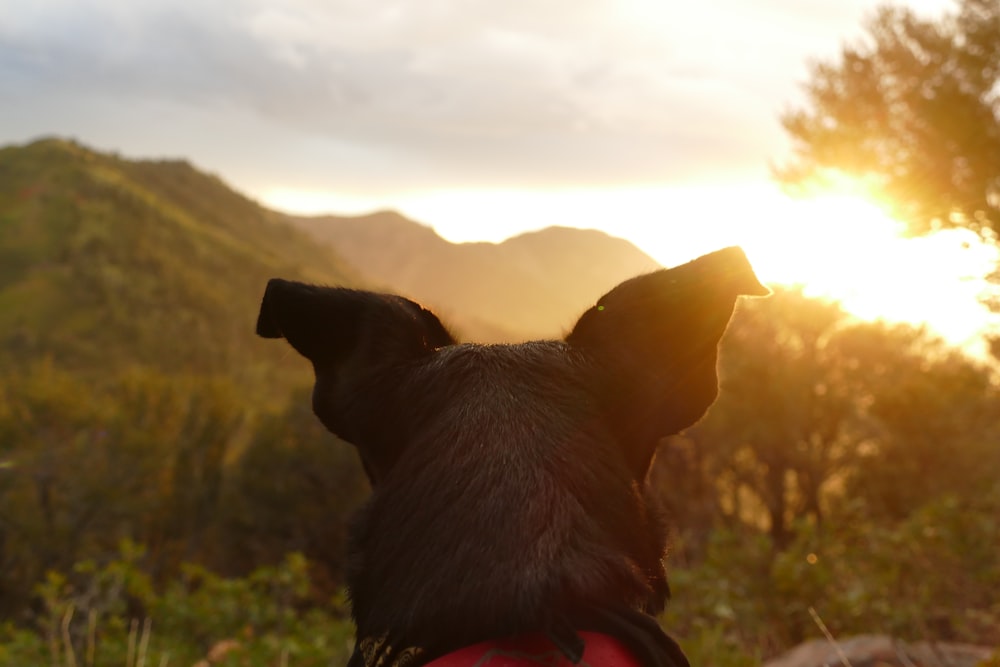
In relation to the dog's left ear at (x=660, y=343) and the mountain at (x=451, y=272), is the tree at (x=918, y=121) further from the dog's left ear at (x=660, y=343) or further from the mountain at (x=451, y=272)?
the mountain at (x=451, y=272)

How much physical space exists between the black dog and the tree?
133 inches

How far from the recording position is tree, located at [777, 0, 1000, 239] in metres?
7.82

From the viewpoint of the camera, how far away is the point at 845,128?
12.6 m

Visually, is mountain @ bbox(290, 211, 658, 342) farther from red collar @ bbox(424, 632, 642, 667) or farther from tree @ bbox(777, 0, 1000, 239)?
red collar @ bbox(424, 632, 642, 667)

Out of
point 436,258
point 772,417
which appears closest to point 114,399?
point 772,417

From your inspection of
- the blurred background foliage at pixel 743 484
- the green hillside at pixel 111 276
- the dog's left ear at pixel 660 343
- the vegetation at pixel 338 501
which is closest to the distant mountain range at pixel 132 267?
the green hillside at pixel 111 276

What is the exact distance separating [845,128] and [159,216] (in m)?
85.6

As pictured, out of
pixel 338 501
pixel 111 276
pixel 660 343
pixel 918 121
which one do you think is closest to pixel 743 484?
pixel 918 121

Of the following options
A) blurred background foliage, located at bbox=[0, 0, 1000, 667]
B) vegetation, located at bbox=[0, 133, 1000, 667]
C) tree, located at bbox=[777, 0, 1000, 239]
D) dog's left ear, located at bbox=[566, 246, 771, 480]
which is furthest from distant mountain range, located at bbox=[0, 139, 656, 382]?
dog's left ear, located at bbox=[566, 246, 771, 480]

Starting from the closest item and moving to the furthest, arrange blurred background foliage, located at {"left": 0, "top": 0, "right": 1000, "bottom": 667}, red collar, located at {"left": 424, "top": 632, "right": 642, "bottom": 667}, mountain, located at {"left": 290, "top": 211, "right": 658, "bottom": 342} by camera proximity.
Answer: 1. red collar, located at {"left": 424, "top": 632, "right": 642, "bottom": 667}
2. blurred background foliage, located at {"left": 0, "top": 0, "right": 1000, "bottom": 667}
3. mountain, located at {"left": 290, "top": 211, "right": 658, "bottom": 342}

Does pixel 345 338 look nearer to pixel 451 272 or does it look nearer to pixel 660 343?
pixel 660 343

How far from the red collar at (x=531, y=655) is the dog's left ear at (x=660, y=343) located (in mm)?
541

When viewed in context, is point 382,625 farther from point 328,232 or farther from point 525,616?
point 328,232

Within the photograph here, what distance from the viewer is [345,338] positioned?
1.96 metres
